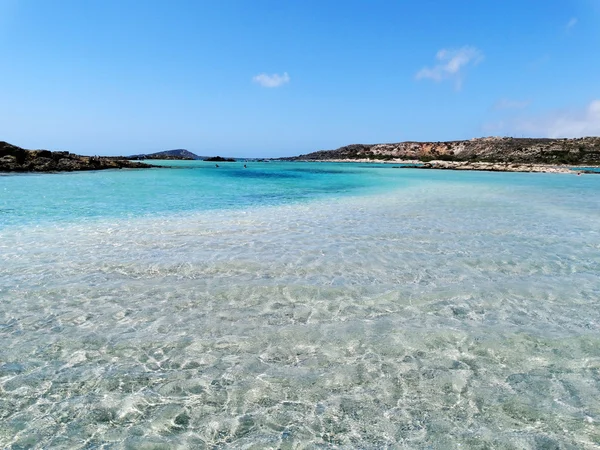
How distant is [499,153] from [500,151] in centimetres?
205

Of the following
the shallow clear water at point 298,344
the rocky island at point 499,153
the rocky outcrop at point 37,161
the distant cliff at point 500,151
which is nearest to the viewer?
the shallow clear water at point 298,344

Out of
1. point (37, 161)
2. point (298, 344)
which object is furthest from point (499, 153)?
point (298, 344)

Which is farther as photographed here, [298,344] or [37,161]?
[37,161]

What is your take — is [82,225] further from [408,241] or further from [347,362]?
[347,362]

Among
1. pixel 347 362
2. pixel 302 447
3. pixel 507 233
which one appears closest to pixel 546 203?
pixel 507 233

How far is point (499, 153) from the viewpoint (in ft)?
411

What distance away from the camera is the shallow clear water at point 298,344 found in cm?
359

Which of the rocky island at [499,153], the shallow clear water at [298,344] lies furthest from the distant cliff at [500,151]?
the shallow clear water at [298,344]

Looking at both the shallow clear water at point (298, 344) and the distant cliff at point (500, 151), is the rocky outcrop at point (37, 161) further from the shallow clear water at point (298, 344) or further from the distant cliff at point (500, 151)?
the distant cliff at point (500, 151)

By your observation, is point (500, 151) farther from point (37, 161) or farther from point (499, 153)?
point (37, 161)

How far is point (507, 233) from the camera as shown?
Answer: 12891mm

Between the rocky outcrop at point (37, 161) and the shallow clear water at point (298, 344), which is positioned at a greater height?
the rocky outcrop at point (37, 161)

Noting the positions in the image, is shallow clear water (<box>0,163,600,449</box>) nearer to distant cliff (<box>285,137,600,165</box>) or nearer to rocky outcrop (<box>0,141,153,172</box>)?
rocky outcrop (<box>0,141,153,172</box>)

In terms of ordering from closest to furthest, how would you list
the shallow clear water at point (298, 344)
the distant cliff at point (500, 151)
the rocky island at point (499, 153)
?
1. the shallow clear water at point (298, 344)
2. the rocky island at point (499, 153)
3. the distant cliff at point (500, 151)
